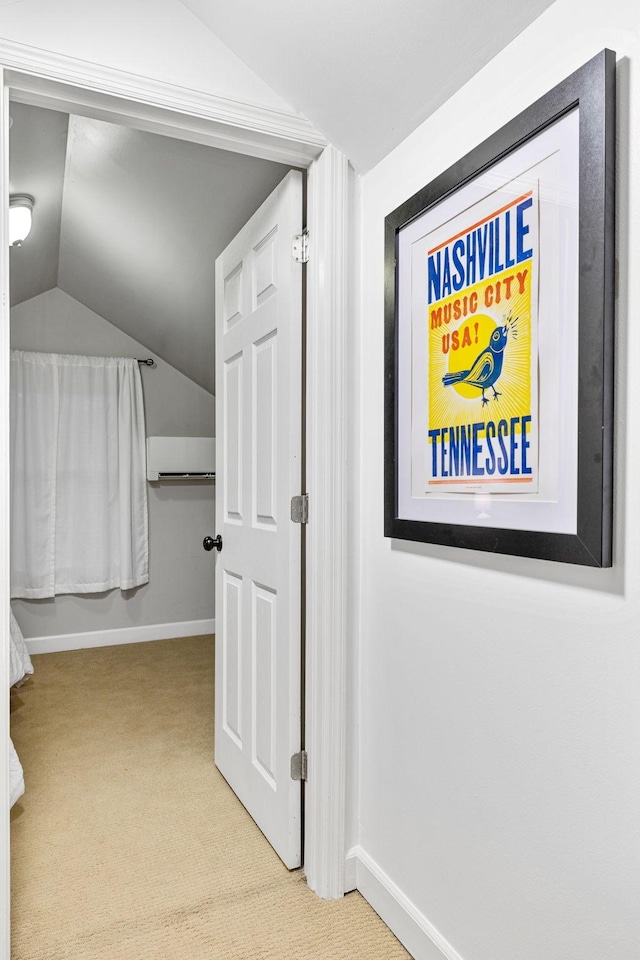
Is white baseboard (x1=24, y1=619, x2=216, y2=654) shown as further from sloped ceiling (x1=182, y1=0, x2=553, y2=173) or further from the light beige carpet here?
sloped ceiling (x1=182, y1=0, x2=553, y2=173)

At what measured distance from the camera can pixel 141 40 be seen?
1534 millimetres

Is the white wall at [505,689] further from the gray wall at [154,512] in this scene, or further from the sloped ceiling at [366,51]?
the gray wall at [154,512]

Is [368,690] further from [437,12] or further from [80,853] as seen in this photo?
[437,12]

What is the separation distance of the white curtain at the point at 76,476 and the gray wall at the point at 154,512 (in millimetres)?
99

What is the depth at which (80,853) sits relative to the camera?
198 centimetres

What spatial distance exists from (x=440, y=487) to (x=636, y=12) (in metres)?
0.87

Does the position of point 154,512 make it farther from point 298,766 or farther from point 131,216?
point 298,766

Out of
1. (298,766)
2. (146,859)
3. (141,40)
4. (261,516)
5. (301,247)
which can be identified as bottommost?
(146,859)

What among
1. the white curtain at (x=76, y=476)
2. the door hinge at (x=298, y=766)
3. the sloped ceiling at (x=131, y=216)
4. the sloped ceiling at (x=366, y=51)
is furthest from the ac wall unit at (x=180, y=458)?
the sloped ceiling at (x=366, y=51)

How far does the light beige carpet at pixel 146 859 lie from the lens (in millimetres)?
1590

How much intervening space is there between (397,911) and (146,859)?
801 millimetres

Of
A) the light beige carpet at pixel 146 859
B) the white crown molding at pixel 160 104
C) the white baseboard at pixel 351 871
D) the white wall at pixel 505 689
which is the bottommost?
the light beige carpet at pixel 146 859

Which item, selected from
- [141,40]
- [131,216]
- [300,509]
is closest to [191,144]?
[131,216]

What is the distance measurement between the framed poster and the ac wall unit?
3.04 m
